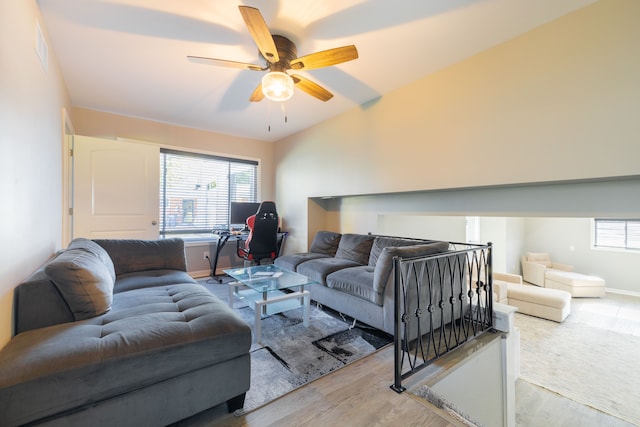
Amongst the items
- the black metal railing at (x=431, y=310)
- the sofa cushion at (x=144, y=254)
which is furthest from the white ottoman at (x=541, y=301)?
the sofa cushion at (x=144, y=254)

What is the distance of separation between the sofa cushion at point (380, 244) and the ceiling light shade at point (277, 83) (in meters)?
2.07

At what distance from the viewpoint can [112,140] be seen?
352cm

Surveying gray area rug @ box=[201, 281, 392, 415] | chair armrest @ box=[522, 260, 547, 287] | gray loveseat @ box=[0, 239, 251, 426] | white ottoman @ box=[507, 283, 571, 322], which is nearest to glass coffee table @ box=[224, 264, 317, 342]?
gray area rug @ box=[201, 281, 392, 415]

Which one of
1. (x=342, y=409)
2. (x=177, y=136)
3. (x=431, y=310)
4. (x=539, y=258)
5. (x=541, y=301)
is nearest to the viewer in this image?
(x=342, y=409)

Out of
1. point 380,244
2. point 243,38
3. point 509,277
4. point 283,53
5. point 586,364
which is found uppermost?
point 243,38

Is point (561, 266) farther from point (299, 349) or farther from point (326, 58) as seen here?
point (326, 58)

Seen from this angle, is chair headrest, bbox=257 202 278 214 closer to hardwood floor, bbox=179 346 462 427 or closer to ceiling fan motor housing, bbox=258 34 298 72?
ceiling fan motor housing, bbox=258 34 298 72

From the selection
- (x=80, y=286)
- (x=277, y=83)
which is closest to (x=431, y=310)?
(x=277, y=83)

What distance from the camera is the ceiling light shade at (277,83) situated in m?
2.08

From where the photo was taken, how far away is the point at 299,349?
→ 2082 millimetres

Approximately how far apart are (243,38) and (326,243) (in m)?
2.78

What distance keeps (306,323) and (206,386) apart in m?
1.26

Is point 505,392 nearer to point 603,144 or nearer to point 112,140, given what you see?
point 603,144

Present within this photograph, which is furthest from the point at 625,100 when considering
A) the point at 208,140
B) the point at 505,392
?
the point at 208,140
